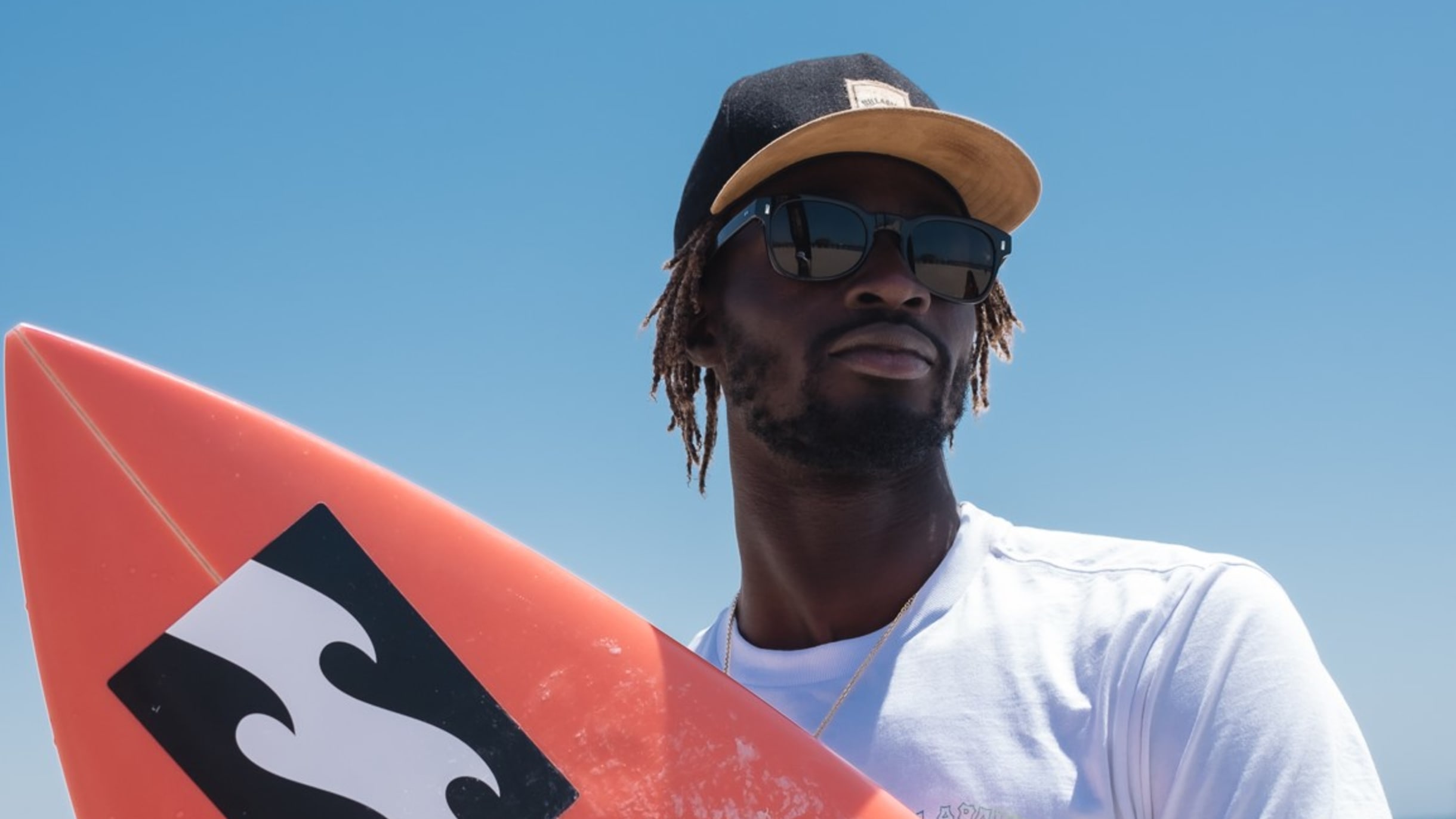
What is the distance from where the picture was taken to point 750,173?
248 centimetres

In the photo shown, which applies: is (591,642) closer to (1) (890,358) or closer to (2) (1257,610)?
(1) (890,358)

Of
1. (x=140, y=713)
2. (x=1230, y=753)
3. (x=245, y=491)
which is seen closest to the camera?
(x=1230, y=753)

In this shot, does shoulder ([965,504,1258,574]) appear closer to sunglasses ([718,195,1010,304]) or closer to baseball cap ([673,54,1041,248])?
sunglasses ([718,195,1010,304])

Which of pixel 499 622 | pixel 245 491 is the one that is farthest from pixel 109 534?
pixel 499 622

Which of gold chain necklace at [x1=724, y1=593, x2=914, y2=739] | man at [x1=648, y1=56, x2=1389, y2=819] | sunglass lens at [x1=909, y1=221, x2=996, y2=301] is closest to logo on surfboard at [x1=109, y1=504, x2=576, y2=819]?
gold chain necklace at [x1=724, y1=593, x2=914, y2=739]

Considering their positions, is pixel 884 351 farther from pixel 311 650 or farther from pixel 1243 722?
pixel 311 650

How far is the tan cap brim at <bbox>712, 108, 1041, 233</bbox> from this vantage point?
2.40m

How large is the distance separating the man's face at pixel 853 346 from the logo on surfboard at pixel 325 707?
2.62 feet

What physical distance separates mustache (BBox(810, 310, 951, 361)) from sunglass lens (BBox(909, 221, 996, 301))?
0.27ft

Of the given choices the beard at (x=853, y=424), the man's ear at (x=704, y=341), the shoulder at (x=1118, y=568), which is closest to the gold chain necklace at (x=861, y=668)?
the shoulder at (x=1118, y=568)

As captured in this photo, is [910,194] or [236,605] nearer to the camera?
[236,605]

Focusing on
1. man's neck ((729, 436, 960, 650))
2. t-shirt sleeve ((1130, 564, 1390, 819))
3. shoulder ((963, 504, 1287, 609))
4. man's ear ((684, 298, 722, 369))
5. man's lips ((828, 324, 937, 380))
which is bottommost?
t-shirt sleeve ((1130, 564, 1390, 819))

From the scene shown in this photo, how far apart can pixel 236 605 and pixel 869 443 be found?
1.23 meters

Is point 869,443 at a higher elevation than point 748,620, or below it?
higher
